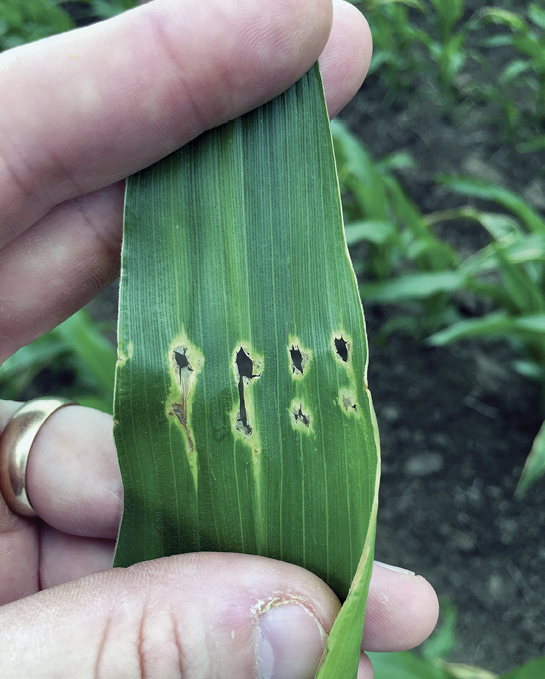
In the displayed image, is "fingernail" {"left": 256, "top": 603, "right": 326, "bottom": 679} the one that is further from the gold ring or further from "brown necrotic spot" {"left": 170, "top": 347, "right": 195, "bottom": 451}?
the gold ring

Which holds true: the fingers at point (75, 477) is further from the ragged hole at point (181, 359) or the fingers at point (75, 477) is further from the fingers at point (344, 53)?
the fingers at point (344, 53)

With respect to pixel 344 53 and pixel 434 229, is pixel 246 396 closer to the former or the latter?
pixel 344 53

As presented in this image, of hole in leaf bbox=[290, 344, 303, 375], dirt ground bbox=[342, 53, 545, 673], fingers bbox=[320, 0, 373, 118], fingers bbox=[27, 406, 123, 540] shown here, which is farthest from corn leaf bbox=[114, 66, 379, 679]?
dirt ground bbox=[342, 53, 545, 673]

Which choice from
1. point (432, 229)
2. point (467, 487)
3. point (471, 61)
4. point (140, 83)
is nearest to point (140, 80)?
point (140, 83)

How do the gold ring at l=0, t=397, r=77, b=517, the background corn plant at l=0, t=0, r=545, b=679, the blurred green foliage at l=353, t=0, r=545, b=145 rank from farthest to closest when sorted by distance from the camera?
the blurred green foliage at l=353, t=0, r=545, b=145 < the background corn plant at l=0, t=0, r=545, b=679 < the gold ring at l=0, t=397, r=77, b=517

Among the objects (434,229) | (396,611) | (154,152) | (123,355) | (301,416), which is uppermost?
(154,152)

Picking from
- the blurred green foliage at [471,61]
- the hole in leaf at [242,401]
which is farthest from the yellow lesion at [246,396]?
the blurred green foliage at [471,61]
